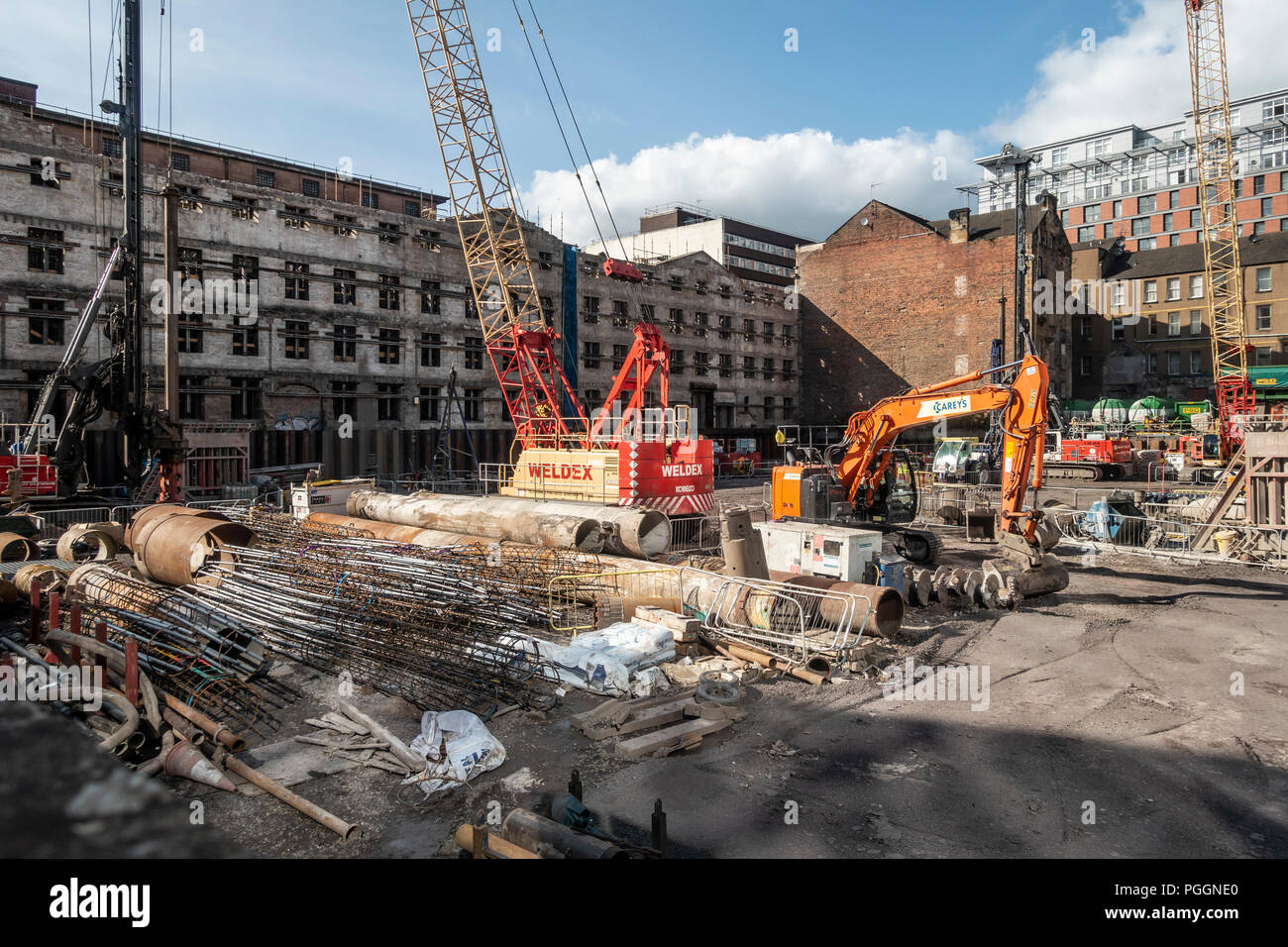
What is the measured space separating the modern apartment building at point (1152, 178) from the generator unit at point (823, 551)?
278ft

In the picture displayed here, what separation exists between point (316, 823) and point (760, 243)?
85.0 metres

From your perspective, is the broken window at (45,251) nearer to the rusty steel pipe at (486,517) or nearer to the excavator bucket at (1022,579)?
the rusty steel pipe at (486,517)

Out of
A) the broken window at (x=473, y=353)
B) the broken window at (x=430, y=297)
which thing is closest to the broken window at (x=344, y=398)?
the broken window at (x=430, y=297)

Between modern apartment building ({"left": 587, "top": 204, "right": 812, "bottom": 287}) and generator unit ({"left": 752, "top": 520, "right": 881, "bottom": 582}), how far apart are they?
59.3 meters

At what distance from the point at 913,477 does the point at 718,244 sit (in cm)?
6013

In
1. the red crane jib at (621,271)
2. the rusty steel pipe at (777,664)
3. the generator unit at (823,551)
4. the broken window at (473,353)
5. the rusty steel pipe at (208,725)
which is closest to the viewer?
the rusty steel pipe at (208,725)

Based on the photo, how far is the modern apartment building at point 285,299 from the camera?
2927 cm

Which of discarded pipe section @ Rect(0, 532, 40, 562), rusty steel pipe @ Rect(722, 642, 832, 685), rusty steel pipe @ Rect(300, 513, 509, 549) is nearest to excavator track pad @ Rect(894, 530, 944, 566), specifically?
rusty steel pipe @ Rect(722, 642, 832, 685)

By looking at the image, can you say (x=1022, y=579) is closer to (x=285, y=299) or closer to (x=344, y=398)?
(x=344, y=398)

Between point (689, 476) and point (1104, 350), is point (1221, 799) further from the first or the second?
point (1104, 350)

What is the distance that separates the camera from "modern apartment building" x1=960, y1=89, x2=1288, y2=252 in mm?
77500

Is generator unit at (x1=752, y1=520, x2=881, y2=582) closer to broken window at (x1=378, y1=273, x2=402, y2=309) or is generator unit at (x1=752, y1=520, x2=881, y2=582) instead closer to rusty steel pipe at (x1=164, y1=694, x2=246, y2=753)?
rusty steel pipe at (x1=164, y1=694, x2=246, y2=753)
